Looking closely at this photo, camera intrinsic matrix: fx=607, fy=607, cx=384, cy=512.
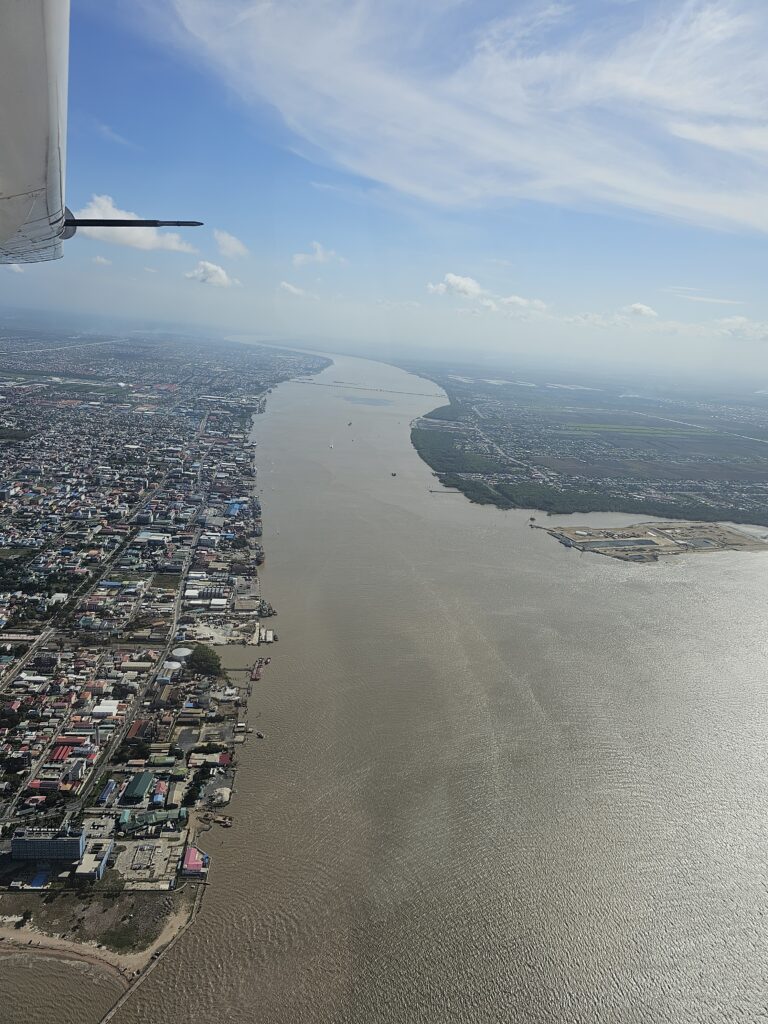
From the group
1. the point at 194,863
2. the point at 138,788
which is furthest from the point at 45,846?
the point at 194,863

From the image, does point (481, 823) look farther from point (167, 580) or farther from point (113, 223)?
A: point (167, 580)

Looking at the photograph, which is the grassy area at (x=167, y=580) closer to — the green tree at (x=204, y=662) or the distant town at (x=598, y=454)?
the green tree at (x=204, y=662)

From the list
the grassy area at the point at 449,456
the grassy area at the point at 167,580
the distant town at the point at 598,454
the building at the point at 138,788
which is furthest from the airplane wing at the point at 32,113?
the grassy area at the point at 449,456

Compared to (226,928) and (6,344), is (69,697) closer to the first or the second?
(226,928)

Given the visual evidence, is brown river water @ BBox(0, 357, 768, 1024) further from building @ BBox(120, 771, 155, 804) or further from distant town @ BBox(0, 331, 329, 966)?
building @ BBox(120, 771, 155, 804)

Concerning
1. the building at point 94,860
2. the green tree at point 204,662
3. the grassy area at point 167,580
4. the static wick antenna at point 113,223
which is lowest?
the building at point 94,860

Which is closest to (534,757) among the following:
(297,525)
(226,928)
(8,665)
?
(226,928)

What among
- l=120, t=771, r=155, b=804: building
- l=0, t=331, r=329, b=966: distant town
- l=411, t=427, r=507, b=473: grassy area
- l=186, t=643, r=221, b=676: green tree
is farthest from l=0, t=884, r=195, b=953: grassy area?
l=411, t=427, r=507, b=473: grassy area
